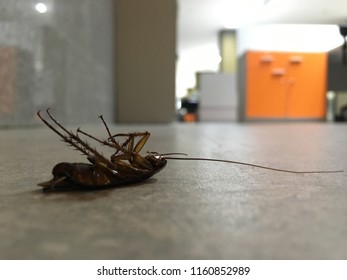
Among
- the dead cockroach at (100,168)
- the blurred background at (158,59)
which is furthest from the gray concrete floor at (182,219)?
the blurred background at (158,59)

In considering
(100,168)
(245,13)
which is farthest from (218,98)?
(100,168)

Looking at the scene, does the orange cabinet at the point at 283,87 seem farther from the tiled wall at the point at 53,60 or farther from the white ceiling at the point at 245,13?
the tiled wall at the point at 53,60

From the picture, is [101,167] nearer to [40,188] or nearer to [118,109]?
[40,188]

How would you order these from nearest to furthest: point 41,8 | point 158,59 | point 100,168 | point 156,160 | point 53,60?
point 100,168 < point 156,160 < point 41,8 < point 53,60 < point 158,59

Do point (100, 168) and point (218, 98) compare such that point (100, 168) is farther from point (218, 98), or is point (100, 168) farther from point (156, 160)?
point (218, 98)

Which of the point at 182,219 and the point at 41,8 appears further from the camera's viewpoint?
the point at 41,8

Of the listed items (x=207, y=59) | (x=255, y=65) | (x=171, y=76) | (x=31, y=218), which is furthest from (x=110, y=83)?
(x=207, y=59)

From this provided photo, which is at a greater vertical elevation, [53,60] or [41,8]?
[41,8]
